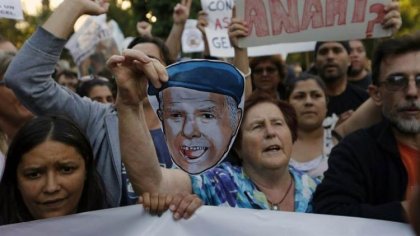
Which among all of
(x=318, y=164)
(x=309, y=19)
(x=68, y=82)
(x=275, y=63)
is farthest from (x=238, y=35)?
(x=68, y=82)

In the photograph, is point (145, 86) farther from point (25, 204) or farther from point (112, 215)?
point (25, 204)

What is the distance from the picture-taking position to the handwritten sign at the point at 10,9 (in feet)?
11.0

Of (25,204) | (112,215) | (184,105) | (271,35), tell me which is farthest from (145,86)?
(271,35)

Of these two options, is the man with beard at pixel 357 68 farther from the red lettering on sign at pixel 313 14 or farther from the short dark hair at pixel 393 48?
the short dark hair at pixel 393 48

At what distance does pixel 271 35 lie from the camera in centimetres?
341

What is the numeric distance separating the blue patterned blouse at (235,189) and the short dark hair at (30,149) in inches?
15.6

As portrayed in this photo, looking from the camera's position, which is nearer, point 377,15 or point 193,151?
point 193,151

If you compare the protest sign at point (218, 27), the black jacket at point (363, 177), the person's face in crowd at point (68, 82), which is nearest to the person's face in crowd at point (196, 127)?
the black jacket at point (363, 177)

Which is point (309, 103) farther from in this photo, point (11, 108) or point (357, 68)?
point (11, 108)

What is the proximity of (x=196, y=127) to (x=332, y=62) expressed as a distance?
130 inches

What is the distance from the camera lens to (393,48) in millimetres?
2807

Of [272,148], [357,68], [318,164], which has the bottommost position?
[318,164]

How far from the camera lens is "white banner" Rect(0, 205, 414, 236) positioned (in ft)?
7.64

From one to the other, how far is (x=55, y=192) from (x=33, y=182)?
81 millimetres
